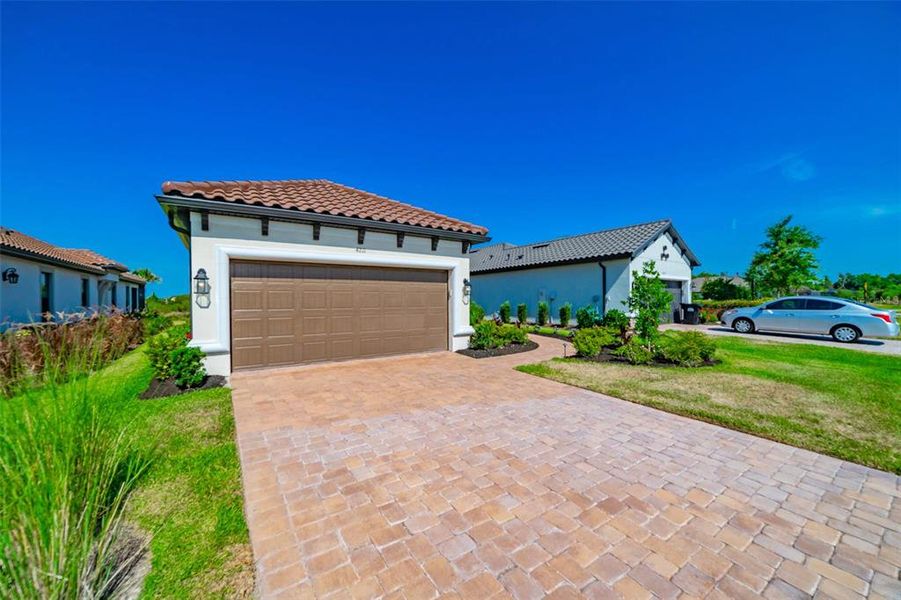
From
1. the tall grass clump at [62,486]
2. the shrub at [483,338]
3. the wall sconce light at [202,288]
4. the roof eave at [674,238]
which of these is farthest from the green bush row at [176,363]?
the roof eave at [674,238]

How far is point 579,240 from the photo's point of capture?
19.0 meters

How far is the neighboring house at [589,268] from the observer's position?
15164mm

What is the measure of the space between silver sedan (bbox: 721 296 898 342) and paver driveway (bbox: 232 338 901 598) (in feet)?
42.5

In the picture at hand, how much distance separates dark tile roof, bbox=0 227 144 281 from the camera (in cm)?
1249

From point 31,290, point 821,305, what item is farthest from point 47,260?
point 821,305

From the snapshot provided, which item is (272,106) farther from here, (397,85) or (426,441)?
(426,441)

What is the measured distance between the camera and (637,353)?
27.6ft

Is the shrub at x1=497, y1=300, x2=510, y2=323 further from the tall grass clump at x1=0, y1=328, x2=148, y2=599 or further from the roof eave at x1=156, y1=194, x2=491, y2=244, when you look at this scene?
the tall grass clump at x1=0, y1=328, x2=148, y2=599

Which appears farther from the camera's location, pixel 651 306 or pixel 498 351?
pixel 498 351

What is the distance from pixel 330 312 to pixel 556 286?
12.9m

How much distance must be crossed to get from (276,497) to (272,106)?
1265 centimetres

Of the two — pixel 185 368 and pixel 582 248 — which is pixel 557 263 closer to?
pixel 582 248

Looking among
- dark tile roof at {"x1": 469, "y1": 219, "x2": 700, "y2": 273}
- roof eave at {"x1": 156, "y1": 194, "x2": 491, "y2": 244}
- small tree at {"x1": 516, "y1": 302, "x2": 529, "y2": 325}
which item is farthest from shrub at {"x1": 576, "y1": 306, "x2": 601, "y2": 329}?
roof eave at {"x1": 156, "y1": 194, "x2": 491, "y2": 244}

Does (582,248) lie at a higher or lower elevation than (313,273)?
higher
